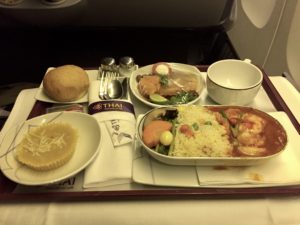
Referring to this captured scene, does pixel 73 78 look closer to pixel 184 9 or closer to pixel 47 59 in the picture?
pixel 184 9

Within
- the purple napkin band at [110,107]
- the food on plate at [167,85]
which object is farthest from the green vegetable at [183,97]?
the purple napkin band at [110,107]

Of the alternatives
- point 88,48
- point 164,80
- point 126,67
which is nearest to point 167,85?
point 164,80

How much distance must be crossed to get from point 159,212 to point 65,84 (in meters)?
0.37

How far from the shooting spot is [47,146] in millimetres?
615

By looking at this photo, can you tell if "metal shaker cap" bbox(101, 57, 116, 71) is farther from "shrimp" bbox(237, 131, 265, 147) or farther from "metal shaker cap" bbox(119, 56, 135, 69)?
"shrimp" bbox(237, 131, 265, 147)

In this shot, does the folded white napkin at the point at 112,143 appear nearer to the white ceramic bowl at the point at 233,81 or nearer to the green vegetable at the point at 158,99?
the green vegetable at the point at 158,99

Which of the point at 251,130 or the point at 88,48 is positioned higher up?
the point at 251,130

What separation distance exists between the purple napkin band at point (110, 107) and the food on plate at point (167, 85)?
0.06 meters

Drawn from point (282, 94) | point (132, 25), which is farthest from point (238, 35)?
point (282, 94)

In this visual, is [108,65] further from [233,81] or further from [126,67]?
[233,81]

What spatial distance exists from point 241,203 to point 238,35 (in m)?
1.34

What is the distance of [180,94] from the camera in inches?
30.1

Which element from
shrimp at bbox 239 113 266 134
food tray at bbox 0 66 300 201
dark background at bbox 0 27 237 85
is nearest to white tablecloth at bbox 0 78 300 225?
food tray at bbox 0 66 300 201

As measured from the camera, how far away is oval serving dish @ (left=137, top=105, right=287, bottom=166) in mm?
575
